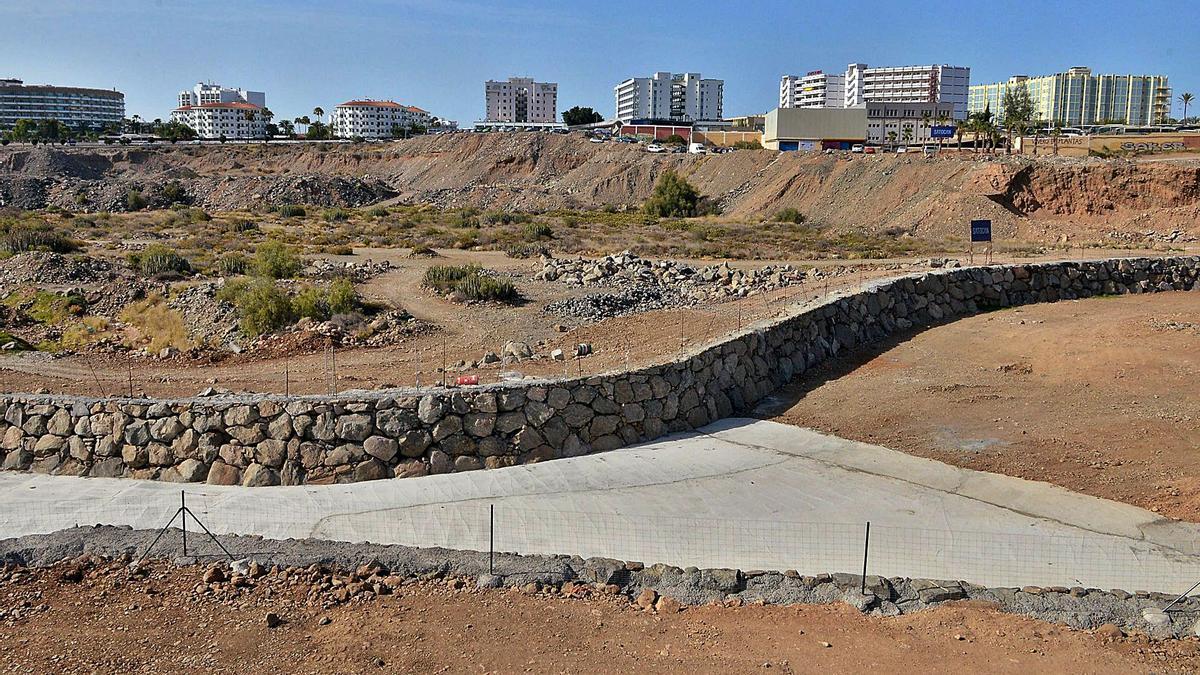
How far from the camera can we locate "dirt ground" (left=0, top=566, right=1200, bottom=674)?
24.6 feet

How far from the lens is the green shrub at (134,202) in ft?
257

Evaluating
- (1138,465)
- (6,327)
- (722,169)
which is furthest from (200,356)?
(722,169)

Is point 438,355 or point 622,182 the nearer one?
point 438,355

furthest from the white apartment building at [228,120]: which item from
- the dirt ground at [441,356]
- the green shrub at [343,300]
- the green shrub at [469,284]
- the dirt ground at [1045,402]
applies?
the dirt ground at [1045,402]

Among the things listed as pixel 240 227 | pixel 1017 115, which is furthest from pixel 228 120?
pixel 1017 115

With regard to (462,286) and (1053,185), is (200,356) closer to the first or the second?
(462,286)

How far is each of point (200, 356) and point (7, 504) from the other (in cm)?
922

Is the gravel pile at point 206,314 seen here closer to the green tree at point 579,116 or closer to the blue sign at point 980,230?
the blue sign at point 980,230

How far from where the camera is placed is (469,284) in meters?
26.3

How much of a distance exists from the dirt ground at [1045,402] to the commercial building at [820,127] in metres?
65.5

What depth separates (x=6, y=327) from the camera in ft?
78.0

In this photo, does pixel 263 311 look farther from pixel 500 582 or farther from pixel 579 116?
pixel 579 116

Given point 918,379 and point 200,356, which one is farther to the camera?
point 200,356

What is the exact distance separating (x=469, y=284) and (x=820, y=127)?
6538 cm
